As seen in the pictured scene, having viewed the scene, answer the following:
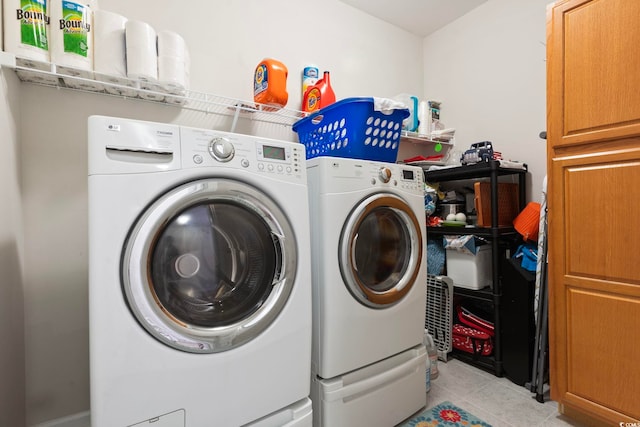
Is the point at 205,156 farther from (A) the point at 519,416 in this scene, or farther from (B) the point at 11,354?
(A) the point at 519,416

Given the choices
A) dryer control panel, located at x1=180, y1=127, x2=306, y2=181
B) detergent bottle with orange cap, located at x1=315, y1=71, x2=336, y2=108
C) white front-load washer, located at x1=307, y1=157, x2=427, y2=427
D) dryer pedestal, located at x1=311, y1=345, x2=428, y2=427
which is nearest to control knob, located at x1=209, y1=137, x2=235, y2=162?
dryer control panel, located at x1=180, y1=127, x2=306, y2=181

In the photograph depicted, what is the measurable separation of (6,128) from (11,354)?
777mm

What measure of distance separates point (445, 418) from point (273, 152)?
55.7 inches

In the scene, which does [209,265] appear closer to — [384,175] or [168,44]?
→ [384,175]

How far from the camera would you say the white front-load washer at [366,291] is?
1.16 meters

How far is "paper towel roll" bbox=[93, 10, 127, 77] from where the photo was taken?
1.17 meters

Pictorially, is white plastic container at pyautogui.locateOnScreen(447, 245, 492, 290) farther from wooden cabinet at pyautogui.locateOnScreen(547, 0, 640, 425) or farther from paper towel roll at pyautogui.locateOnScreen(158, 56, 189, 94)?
paper towel roll at pyautogui.locateOnScreen(158, 56, 189, 94)

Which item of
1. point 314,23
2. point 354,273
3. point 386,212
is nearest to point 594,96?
point 386,212

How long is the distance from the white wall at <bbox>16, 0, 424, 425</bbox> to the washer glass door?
78 cm

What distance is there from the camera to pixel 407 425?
54.6 inches

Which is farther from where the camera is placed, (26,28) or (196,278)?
(26,28)

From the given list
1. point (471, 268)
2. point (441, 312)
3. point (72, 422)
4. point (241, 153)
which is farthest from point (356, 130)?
point (72, 422)

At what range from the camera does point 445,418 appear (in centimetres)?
142

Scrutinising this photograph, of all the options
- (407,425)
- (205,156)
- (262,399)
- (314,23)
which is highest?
(314,23)
